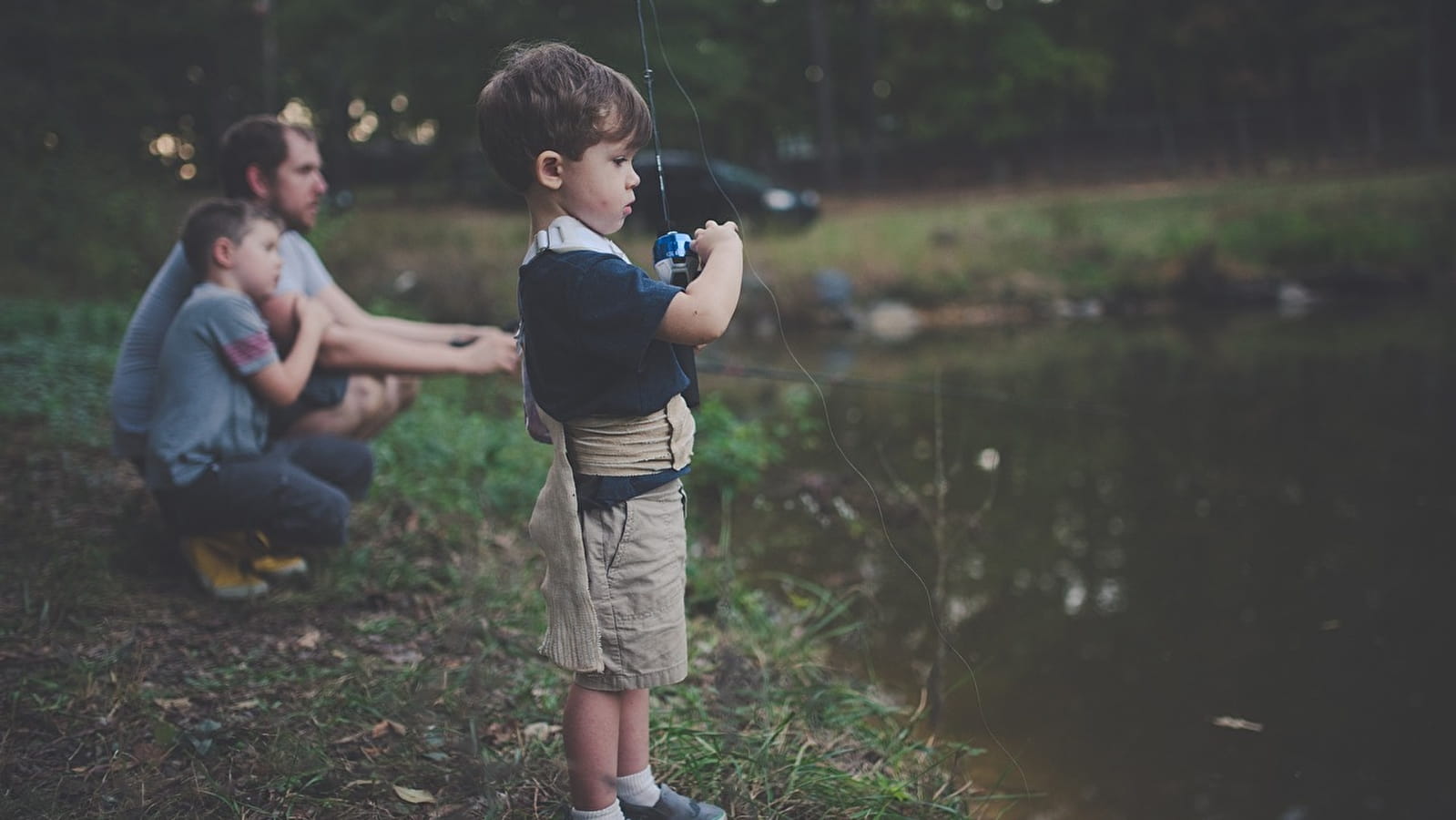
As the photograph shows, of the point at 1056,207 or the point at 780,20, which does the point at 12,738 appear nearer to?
the point at 1056,207

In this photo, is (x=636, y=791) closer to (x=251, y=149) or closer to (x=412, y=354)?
(x=412, y=354)

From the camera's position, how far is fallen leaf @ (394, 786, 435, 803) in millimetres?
2012

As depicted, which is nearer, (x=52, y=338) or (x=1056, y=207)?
(x=52, y=338)

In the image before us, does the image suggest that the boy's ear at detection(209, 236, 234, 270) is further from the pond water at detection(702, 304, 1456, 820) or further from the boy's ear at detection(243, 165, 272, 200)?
the pond water at detection(702, 304, 1456, 820)

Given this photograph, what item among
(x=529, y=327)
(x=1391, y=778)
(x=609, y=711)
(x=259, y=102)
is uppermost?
(x=259, y=102)

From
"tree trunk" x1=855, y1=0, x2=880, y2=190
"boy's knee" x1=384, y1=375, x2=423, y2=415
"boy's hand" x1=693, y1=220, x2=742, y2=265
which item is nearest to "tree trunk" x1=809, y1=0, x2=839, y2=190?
"tree trunk" x1=855, y1=0, x2=880, y2=190

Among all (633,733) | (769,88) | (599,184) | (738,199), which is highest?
(769,88)

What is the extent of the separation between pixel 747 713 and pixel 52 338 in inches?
208

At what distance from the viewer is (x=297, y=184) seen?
10.7ft

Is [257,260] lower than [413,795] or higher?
higher

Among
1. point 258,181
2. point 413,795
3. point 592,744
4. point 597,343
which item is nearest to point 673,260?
point 597,343

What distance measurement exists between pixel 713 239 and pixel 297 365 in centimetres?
157

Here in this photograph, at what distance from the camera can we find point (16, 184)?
10016 mm

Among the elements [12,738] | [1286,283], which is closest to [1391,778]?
[12,738]
